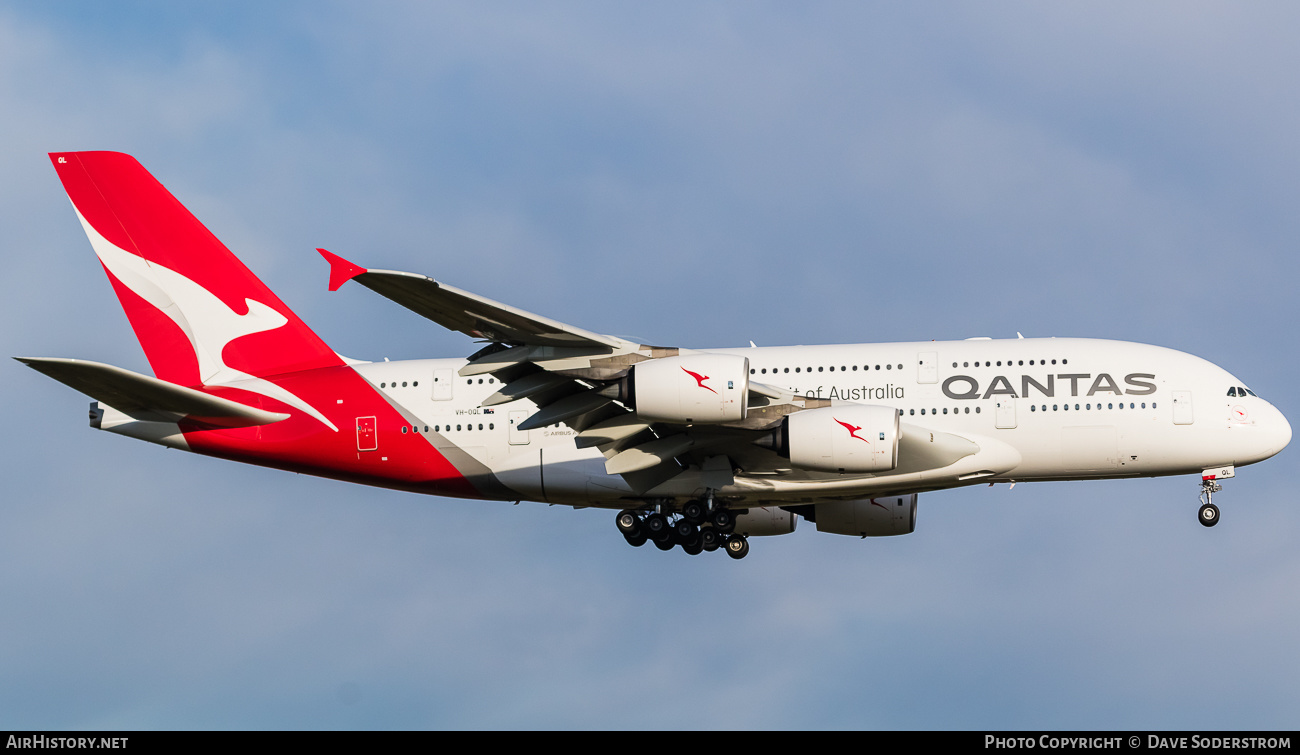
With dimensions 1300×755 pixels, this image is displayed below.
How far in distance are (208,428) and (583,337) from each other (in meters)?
10.3

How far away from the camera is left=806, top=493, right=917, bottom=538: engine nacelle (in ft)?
117

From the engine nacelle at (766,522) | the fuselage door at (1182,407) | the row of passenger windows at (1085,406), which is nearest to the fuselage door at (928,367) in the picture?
the row of passenger windows at (1085,406)

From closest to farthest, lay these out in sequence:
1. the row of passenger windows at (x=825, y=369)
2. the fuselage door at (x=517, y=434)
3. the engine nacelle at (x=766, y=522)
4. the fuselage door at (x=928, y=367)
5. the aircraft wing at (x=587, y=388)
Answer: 1. the aircraft wing at (x=587, y=388)
2. the fuselage door at (x=928, y=367)
3. the row of passenger windows at (x=825, y=369)
4. the fuselage door at (x=517, y=434)
5. the engine nacelle at (x=766, y=522)

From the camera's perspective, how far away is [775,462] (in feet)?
103

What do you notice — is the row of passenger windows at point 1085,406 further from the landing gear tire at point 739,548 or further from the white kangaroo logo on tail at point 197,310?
the white kangaroo logo on tail at point 197,310

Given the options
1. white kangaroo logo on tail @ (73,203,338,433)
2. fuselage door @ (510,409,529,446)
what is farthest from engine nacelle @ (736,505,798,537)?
white kangaroo logo on tail @ (73,203,338,433)

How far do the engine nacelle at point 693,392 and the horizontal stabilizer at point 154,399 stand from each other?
9.77 meters

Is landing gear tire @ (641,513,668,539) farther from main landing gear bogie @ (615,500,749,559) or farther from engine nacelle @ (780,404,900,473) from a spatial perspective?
engine nacelle @ (780,404,900,473)

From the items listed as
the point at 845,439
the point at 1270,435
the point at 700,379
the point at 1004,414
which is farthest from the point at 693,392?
the point at 1270,435

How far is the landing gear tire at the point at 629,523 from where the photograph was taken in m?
33.2

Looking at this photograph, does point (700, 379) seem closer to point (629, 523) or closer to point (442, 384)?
point (629, 523)

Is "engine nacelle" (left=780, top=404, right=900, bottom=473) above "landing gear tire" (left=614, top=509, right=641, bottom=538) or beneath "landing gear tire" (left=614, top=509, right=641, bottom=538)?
above

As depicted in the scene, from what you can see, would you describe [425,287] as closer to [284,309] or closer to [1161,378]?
[284,309]

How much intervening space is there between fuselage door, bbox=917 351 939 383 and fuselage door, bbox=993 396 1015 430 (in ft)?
4.79
